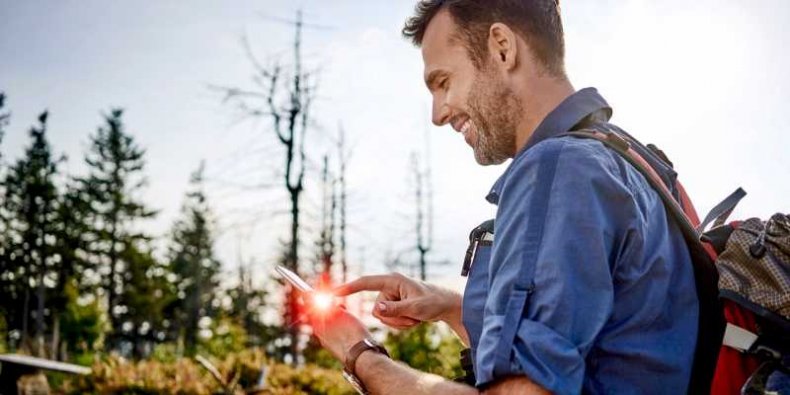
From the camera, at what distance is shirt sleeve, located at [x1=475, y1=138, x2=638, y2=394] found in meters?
1.14

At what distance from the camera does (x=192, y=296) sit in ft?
201

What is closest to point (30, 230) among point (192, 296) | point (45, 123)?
point (45, 123)

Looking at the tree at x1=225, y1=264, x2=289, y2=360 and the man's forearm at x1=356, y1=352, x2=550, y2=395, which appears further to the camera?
the tree at x1=225, y1=264, x2=289, y2=360

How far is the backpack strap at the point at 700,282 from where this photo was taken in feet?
4.29

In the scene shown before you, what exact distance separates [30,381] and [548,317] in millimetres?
14362

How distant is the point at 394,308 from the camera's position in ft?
7.53

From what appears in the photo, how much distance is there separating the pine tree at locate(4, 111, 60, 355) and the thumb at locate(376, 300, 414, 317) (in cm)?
5357

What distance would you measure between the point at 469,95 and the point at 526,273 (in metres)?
0.67

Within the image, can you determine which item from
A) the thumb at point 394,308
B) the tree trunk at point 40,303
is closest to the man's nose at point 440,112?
the thumb at point 394,308

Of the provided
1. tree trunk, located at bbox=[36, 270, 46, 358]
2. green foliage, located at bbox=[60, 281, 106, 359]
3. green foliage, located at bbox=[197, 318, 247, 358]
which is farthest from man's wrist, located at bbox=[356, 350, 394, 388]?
tree trunk, located at bbox=[36, 270, 46, 358]

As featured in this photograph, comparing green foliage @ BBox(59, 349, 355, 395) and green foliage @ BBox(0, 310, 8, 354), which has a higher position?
A: green foliage @ BBox(59, 349, 355, 395)

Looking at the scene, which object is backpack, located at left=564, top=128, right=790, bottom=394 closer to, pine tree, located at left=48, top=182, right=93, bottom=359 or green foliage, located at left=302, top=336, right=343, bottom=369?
green foliage, located at left=302, top=336, right=343, bottom=369

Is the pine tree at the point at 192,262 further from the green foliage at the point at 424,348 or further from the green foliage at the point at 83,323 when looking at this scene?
the green foliage at the point at 424,348

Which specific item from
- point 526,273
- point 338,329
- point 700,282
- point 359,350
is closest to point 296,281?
point 338,329
